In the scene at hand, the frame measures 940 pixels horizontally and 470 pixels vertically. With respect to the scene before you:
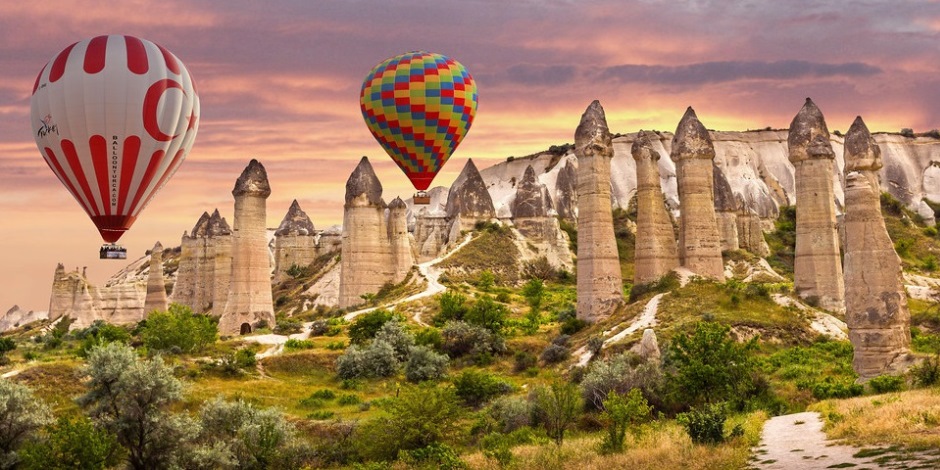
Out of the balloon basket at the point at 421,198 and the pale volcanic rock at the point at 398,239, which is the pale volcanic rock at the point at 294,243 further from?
the balloon basket at the point at 421,198

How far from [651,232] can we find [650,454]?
21480 millimetres

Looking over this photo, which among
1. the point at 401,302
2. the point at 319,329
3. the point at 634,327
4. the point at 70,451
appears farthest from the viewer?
the point at 401,302

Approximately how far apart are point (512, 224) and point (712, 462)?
55.3m

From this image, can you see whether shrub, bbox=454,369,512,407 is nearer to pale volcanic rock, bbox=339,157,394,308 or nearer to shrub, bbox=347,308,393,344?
shrub, bbox=347,308,393,344

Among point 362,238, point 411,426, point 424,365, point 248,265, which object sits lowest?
point 411,426

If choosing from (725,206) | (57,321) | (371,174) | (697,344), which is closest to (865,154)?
(697,344)

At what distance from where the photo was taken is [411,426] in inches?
1141

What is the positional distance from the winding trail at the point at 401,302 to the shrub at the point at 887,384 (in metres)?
25.2

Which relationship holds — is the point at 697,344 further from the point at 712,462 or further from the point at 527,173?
the point at 527,173

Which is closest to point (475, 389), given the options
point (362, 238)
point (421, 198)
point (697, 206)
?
point (697, 206)

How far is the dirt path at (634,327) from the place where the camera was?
37781mm

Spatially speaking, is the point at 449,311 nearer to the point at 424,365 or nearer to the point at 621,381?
the point at 424,365

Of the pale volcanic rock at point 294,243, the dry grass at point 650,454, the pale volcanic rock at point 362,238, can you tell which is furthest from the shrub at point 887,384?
the pale volcanic rock at point 294,243

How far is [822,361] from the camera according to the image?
3378 cm
